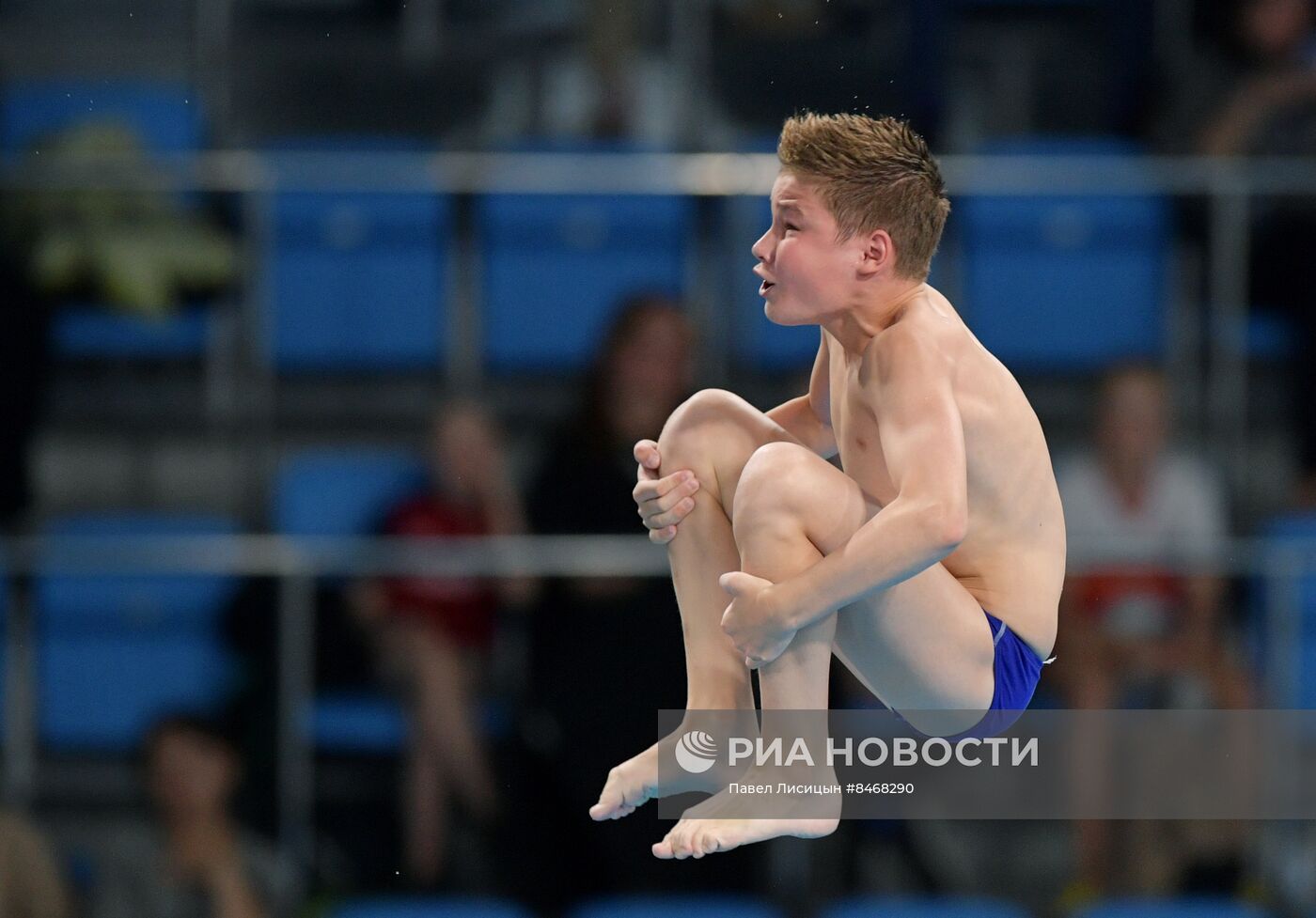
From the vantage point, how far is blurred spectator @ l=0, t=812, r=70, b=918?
4105 millimetres

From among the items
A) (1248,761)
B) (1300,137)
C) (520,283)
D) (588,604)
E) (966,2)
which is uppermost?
(966,2)

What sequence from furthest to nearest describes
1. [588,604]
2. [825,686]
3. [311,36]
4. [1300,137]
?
[311,36], [1300,137], [588,604], [825,686]

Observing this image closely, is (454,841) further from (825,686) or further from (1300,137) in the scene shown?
(1300,137)

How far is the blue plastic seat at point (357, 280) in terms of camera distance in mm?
4344

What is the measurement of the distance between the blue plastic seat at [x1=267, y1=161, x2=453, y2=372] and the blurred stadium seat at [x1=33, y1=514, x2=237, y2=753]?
51 centimetres

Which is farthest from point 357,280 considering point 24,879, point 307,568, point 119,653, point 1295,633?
point 1295,633

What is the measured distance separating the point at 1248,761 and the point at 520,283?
77.9 inches

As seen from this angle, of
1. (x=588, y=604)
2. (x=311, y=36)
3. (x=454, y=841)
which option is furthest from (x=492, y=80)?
(x=454, y=841)

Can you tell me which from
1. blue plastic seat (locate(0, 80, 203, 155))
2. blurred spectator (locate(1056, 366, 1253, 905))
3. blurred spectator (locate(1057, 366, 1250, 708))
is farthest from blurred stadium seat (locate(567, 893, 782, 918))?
blue plastic seat (locate(0, 80, 203, 155))

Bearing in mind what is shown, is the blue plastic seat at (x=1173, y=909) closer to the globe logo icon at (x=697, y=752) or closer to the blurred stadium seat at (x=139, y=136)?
the globe logo icon at (x=697, y=752)

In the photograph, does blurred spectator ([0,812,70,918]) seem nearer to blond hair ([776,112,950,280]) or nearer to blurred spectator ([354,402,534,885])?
blurred spectator ([354,402,534,885])

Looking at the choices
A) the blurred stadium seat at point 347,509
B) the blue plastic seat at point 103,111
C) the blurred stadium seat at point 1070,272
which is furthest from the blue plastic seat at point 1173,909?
the blue plastic seat at point 103,111

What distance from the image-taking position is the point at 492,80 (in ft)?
15.5

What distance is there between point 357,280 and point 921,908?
6.38 feet
